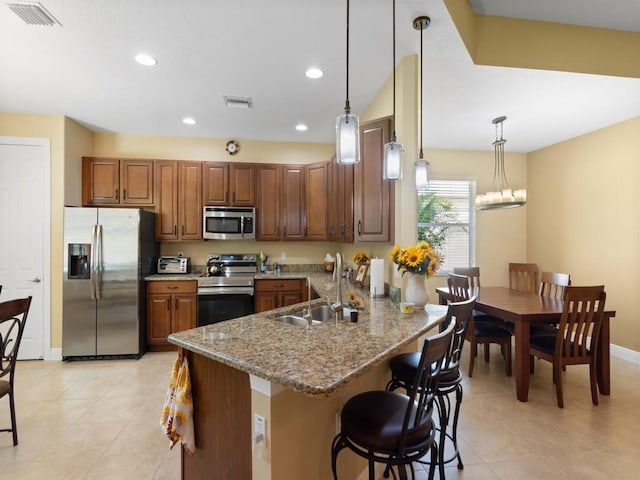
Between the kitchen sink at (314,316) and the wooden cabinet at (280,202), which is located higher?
the wooden cabinet at (280,202)

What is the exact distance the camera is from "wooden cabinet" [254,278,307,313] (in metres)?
4.31

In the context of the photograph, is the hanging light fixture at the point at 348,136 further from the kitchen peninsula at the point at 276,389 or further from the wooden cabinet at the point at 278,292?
the wooden cabinet at the point at 278,292

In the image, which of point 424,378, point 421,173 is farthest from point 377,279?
point 424,378

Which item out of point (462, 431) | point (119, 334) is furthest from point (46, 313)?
point (462, 431)

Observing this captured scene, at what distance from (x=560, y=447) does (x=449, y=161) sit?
3940 mm

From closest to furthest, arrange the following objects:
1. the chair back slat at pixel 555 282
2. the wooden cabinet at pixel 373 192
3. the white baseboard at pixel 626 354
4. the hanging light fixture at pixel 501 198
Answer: the wooden cabinet at pixel 373 192 < the hanging light fixture at pixel 501 198 < the chair back slat at pixel 555 282 < the white baseboard at pixel 626 354

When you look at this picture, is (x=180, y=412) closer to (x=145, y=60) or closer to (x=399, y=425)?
(x=399, y=425)

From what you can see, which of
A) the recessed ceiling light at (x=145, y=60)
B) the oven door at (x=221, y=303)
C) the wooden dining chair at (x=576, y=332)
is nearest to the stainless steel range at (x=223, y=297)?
the oven door at (x=221, y=303)

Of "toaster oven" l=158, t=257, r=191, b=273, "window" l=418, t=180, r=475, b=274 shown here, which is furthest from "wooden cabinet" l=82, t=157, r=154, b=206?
"window" l=418, t=180, r=475, b=274

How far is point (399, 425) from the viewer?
4.35 feet

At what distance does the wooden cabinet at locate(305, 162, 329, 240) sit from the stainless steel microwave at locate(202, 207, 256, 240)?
80 cm

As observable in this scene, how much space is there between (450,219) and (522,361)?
274 cm

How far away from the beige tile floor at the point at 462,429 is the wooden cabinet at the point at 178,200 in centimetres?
183

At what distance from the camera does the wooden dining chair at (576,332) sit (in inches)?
106
